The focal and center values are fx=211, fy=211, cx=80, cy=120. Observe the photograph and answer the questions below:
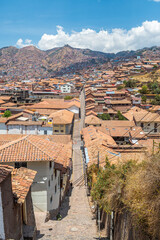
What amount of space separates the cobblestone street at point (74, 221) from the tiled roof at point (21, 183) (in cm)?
325

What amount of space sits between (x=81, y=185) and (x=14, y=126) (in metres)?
18.9

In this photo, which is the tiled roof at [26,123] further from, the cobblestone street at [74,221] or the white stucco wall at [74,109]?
the white stucco wall at [74,109]

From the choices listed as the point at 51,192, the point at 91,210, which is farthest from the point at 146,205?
the point at 91,210

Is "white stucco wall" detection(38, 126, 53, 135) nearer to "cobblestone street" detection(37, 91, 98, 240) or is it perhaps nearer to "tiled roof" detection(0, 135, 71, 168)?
"cobblestone street" detection(37, 91, 98, 240)

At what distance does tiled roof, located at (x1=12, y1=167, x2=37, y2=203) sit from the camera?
865 cm

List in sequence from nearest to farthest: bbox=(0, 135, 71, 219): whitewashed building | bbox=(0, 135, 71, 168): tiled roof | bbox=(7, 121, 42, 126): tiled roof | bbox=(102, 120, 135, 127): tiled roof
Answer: bbox=(0, 135, 71, 168): tiled roof < bbox=(0, 135, 71, 219): whitewashed building < bbox=(7, 121, 42, 126): tiled roof < bbox=(102, 120, 135, 127): tiled roof

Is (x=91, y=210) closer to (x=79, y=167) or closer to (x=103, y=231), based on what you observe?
(x=103, y=231)

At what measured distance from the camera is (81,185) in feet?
80.7

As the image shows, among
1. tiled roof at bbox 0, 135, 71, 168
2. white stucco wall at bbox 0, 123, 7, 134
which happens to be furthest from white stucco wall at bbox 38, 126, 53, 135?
tiled roof at bbox 0, 135, 71, 168

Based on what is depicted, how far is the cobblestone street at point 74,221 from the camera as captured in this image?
1139cm

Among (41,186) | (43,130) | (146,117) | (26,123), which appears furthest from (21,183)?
(146,117)

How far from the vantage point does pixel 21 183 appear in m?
9.62

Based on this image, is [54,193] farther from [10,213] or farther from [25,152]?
[10,213]

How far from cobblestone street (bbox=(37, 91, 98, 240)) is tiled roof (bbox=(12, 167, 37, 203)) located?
10.7ft
